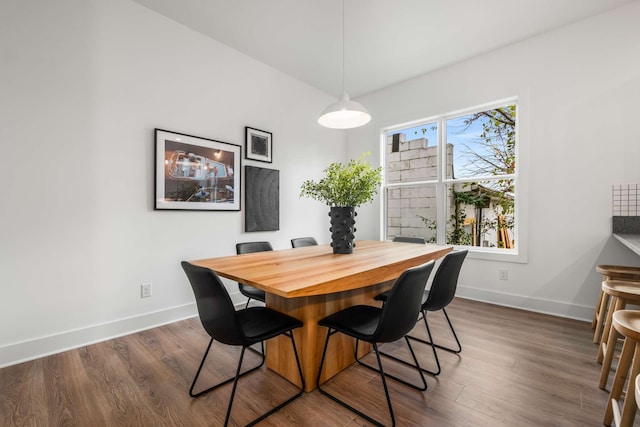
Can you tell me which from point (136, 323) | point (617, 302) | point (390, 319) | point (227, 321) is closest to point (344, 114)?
point (390, 319)

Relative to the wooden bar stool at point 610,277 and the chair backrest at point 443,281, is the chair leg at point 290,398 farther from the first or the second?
the wooden bar stool at point 610,277

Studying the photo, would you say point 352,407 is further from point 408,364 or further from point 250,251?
point 250,251

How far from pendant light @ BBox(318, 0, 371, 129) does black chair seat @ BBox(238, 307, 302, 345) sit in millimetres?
1622

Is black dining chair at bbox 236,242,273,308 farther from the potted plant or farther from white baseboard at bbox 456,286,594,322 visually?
white baseboard at bbox 456,286,594,322

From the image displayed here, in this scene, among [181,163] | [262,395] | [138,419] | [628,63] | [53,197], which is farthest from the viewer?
[181,163]

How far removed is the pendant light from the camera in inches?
92.2

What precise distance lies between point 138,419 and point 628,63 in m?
4.66

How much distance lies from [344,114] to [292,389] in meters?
2.17

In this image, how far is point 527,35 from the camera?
3.08 m

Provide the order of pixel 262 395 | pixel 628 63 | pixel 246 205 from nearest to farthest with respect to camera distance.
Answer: pixel 262 395 < pixel 628 63 < pixel 246 205

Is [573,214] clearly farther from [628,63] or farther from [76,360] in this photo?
[76,360]

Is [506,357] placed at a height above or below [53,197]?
below

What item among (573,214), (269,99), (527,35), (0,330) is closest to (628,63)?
(527,35)

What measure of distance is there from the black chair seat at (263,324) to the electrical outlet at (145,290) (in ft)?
4.76
